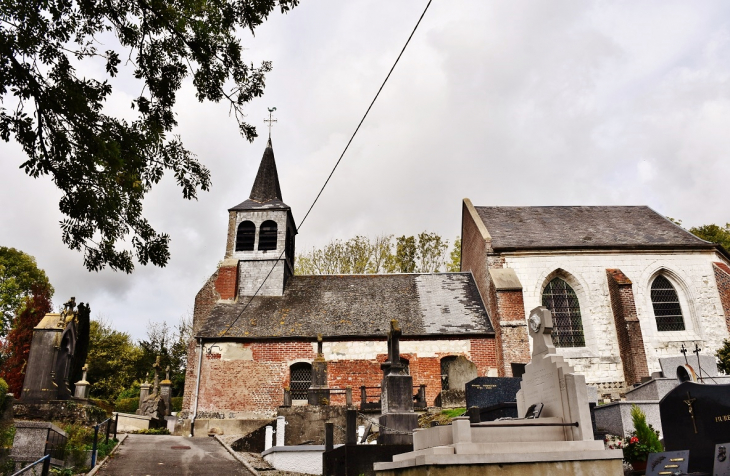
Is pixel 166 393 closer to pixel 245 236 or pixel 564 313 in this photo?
pixel 245 236

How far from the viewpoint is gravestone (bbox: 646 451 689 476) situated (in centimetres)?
691

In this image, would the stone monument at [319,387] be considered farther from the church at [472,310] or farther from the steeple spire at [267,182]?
the steeple spire at [267,182]

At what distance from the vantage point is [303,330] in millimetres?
19594

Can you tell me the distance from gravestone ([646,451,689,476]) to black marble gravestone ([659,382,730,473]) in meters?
0.17

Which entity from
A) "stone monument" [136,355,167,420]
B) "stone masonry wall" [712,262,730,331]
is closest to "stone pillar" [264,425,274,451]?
"stone monument" [136,355,167,420]

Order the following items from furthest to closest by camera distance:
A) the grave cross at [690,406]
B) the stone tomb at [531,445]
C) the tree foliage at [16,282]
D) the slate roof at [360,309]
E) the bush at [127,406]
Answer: the tree foliage at [16,282], the bush at [127,406], the slate roof at [360,309], the grave cross at [690,406], the stone tomb at [531,445]

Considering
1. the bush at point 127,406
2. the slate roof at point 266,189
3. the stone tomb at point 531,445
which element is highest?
the slate roof at point 266,189

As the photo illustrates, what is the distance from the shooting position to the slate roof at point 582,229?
20.8m

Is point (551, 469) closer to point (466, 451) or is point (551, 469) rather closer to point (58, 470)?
point (466, 451)

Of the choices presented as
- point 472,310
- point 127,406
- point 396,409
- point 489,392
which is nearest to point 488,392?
point 489,392

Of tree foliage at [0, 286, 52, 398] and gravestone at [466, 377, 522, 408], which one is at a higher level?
tree foliage at [0, 286, 52, 398]

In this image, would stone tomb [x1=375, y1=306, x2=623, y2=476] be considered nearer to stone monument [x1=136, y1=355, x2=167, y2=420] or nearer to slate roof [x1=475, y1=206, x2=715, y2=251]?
slate roof [x1=475, y1=206, x2=715, y2=251]

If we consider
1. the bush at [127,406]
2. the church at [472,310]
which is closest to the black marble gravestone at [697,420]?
the church at [472,310]

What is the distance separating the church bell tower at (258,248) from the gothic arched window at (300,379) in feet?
13.3
